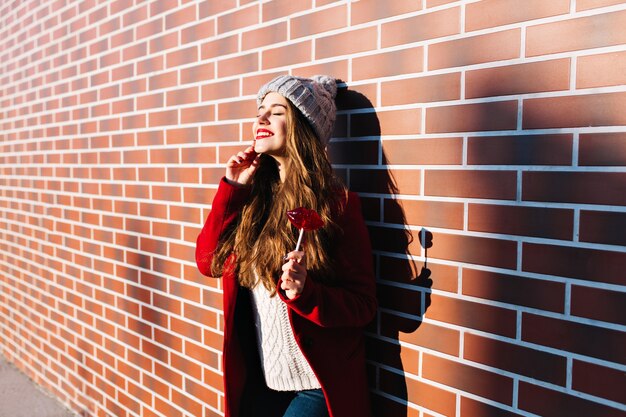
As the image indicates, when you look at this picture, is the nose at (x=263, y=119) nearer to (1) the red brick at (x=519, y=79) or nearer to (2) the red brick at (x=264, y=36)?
(2) the red brick at (x=264, y=36)

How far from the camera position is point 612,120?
152cm

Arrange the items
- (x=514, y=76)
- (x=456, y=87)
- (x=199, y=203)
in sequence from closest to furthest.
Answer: (x=514, y=76) → (x=456, y=87) → (x=199, y=203)

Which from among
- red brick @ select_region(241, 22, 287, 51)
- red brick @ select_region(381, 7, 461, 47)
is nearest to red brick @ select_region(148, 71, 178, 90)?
red brick @ select_region(241, 22, 287, 51)

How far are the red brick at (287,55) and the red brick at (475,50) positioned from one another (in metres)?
0.64

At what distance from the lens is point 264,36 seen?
2564mm

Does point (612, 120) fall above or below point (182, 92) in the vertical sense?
below

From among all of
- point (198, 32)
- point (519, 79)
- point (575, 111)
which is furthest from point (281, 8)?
point (575, 111)

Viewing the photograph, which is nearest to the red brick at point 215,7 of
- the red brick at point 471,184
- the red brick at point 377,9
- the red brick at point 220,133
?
the red brick at point 220,133

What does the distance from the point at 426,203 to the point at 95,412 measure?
10.3ft

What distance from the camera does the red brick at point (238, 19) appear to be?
8.59ft

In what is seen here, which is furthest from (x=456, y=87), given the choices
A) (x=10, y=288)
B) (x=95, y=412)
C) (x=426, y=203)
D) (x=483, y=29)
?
(x=10, y=288)

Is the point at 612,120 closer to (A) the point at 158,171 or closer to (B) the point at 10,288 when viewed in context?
(A) the point at 158,171

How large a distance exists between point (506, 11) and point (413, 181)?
0.65 metres

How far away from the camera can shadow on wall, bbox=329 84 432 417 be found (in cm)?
204
